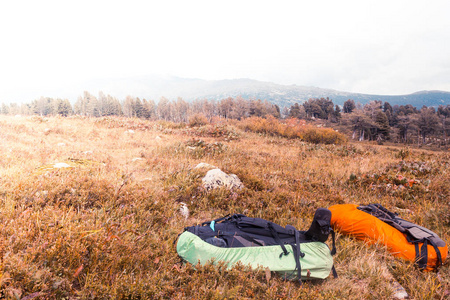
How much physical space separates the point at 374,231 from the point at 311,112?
98.4m

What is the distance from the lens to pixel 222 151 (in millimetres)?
9969

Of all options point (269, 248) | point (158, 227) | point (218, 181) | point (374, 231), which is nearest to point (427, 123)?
point (374, 231)

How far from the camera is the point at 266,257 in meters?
2.68

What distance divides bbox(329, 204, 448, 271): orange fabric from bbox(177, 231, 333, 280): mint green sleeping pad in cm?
131

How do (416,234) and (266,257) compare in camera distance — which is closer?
Result: (266,257)

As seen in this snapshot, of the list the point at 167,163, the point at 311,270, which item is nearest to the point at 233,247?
the point at 311,270

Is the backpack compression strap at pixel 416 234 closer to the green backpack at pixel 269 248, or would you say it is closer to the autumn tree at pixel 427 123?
the green backpack at pixel 269 248

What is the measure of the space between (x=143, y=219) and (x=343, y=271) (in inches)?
128

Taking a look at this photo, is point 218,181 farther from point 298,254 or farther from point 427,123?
point 427,123

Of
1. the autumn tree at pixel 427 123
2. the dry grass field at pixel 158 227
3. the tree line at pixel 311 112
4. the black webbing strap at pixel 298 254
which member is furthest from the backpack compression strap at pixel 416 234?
the autumn tree at pixel 427 123

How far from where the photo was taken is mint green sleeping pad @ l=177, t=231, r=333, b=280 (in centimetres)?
258

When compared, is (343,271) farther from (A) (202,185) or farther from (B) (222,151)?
(B) (222,151)

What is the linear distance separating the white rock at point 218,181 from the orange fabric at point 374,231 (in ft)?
8.03

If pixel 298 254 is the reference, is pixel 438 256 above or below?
below
